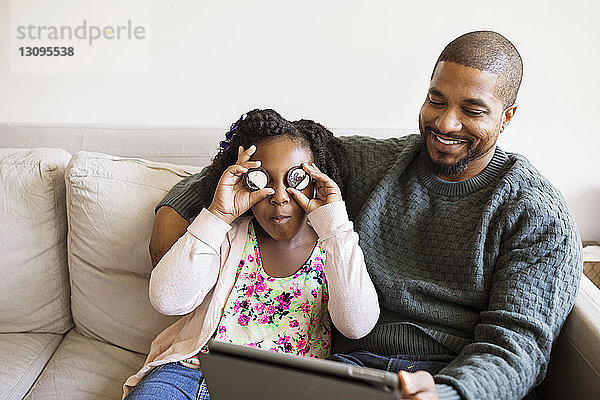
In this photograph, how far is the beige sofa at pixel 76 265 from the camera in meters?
1.80

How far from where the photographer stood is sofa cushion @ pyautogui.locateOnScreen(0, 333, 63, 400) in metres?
1.69

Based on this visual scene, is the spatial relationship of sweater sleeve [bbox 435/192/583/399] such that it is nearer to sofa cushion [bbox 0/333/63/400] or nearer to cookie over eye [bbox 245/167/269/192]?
cookie over eye [bbox 245/167/269/192]

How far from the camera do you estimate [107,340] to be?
1.87 m

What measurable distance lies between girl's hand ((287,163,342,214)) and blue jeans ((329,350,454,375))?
0.33m

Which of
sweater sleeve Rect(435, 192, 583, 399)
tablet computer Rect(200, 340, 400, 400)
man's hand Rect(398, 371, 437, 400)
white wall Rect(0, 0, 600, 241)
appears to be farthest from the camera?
white wall Rect(0, 0, 600, 241)

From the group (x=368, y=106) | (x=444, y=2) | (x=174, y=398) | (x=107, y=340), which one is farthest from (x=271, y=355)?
(x=444, y=2)

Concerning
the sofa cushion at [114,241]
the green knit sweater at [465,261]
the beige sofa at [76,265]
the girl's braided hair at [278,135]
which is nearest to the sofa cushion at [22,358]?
the beige sofa at [76,265]

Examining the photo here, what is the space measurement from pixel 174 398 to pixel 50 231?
0.69 m

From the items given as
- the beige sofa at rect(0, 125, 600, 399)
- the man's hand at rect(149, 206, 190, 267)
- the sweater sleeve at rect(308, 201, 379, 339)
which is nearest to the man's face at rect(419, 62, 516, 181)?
the sweater sleeve at rect(308, 201, 379, 339)

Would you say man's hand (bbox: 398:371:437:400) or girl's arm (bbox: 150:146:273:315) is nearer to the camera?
man's hand (bbox: 398:371:437:400)

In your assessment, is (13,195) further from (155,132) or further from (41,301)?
(155,132)

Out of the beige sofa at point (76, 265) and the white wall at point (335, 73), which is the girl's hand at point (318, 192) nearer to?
the beige sofa at point (76, 265)

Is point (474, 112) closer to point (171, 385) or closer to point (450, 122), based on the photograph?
point (450, 122)

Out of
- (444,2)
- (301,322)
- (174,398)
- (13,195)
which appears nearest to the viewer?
(174,398)
